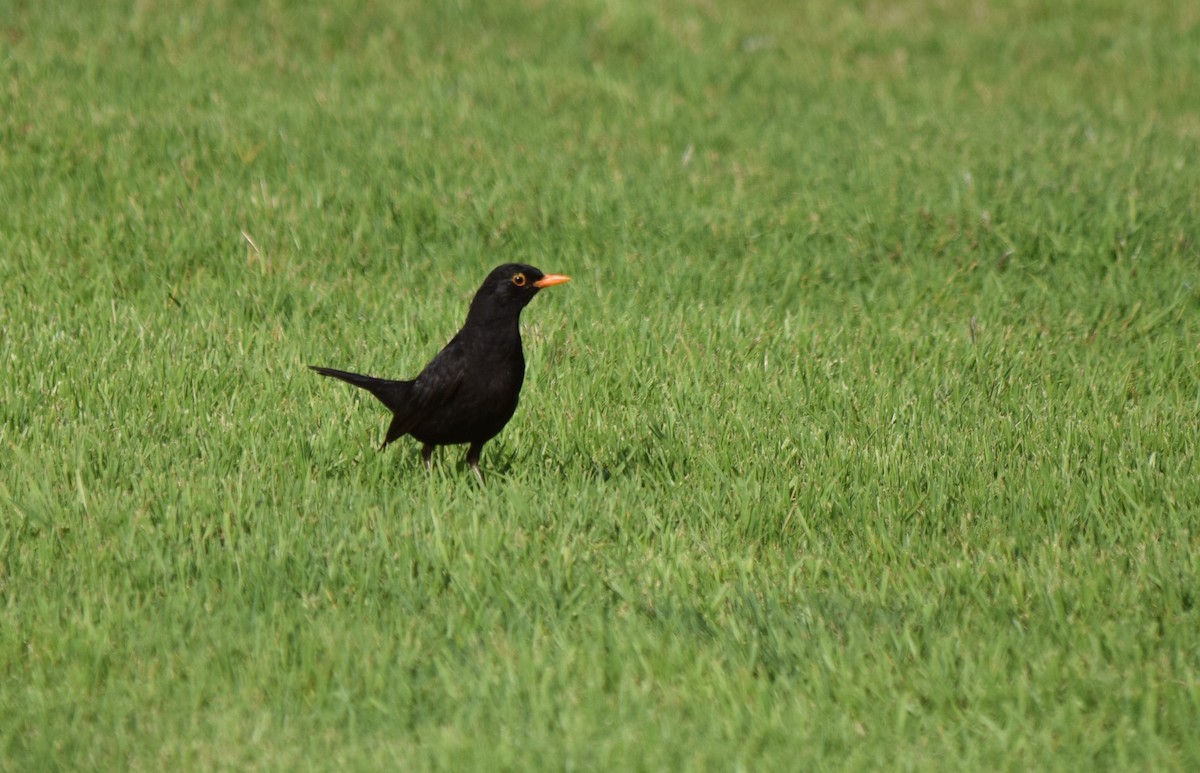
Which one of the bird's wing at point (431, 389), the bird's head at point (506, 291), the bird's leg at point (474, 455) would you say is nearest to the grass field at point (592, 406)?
the bird's leg at point (474, 455)

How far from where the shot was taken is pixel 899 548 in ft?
15.8

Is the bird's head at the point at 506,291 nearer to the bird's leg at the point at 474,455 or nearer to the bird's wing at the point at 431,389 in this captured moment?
the bird's wing at the point at 431,389

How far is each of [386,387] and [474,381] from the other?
1.47 feet

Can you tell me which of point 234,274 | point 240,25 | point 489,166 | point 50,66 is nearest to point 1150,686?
point 234,274

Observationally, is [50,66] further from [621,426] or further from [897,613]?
[897,613]

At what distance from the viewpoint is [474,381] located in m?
5.20

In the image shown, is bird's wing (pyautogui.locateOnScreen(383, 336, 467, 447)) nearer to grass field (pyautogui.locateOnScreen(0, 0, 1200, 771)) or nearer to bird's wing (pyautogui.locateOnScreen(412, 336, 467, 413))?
bird's wing (pyautogui.locateOnScreen(412, 336, 467, 413))

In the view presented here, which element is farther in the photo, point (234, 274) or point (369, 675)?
point (234, 274)

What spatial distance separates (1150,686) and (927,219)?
16.2 feet

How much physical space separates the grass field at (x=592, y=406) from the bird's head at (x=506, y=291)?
2.23 feet

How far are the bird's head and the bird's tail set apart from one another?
0.41 m

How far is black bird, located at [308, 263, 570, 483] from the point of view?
521 centimetres

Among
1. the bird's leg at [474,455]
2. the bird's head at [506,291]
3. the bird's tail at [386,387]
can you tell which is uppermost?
the bird's head at [506,291]

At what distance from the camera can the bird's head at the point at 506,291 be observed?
5.39 m
